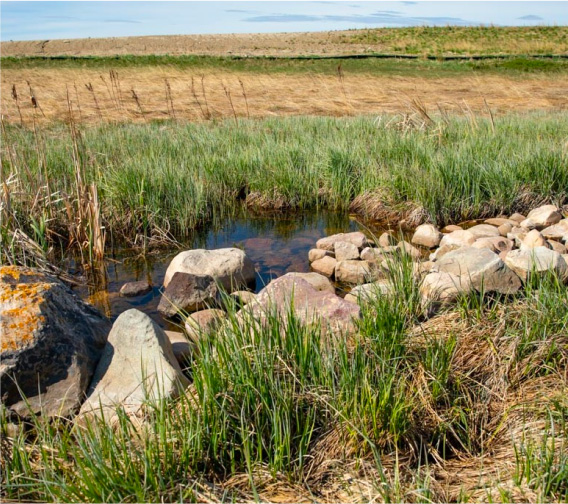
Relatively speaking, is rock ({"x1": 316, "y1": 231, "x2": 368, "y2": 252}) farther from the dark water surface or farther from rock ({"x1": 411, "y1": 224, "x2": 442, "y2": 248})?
rock ({"x1": 411, "y1": 224, "x2": 442, "y2": 248})

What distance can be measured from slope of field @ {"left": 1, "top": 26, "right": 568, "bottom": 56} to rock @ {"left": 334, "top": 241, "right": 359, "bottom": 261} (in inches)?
1258

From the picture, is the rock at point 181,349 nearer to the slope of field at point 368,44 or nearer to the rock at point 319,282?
the rock at point 319,282

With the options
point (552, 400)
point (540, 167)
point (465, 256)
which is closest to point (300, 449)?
point (552, 400)

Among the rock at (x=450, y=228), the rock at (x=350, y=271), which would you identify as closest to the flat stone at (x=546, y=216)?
the rock at (x=450, y=228)

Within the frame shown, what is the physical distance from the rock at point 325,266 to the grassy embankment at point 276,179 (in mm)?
1653

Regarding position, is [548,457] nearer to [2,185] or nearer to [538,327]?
[538,327]

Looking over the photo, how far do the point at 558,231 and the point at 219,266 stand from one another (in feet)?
11.5

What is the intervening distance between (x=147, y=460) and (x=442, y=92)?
20.1 meters

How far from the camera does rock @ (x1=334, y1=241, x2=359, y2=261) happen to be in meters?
5.39

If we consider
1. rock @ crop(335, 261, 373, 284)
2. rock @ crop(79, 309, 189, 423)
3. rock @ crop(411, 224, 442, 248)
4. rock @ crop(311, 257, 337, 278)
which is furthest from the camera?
rock @ crop(411, 224, 442, 248)

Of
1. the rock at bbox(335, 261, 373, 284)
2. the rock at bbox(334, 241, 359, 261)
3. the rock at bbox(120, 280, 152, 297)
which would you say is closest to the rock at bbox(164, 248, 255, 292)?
the rock at bbox(120, 280, 152, 297)

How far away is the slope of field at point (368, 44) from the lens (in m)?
37.8

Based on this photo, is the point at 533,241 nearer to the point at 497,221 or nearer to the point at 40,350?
the point at 497,221

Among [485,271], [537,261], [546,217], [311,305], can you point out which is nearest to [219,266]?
[311,305]
